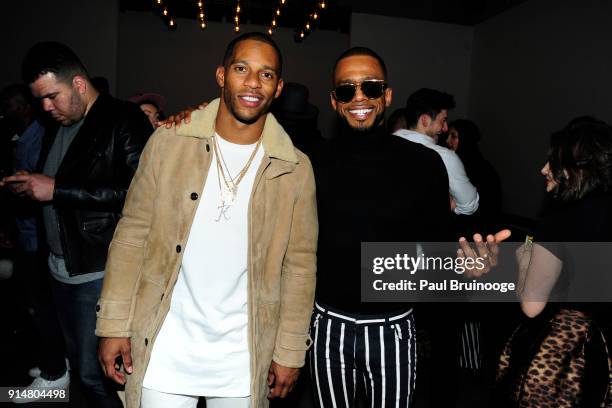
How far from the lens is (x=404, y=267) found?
1868 mm

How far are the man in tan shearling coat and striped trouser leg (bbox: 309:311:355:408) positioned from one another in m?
0.24

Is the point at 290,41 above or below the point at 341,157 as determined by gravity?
above

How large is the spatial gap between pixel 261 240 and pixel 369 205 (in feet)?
1.46

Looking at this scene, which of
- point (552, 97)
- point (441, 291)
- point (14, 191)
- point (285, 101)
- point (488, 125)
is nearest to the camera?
point (14, 191)

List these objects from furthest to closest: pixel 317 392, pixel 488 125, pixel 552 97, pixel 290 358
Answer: pixel 488 125
pixel 552 97
pixel 317 392
pixel 290 358

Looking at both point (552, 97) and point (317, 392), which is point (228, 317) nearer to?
point (317, 392)

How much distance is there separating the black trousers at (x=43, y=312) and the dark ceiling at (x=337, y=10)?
6.22 m

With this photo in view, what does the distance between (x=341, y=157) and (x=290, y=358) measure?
770 millimetres

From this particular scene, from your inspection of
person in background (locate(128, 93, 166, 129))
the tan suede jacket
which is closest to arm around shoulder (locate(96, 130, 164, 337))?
the tan suede jacket

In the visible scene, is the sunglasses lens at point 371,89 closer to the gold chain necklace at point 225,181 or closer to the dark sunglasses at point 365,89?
the dark sunglasses at point 365,89

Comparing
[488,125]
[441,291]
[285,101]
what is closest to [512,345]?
[441,291]

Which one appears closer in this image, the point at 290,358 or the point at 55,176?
the point at 290,358

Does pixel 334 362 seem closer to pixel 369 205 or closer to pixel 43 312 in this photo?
pixel 369 205

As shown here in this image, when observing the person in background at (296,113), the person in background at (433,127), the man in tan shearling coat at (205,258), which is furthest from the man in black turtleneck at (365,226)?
the person in background at (296,113)
